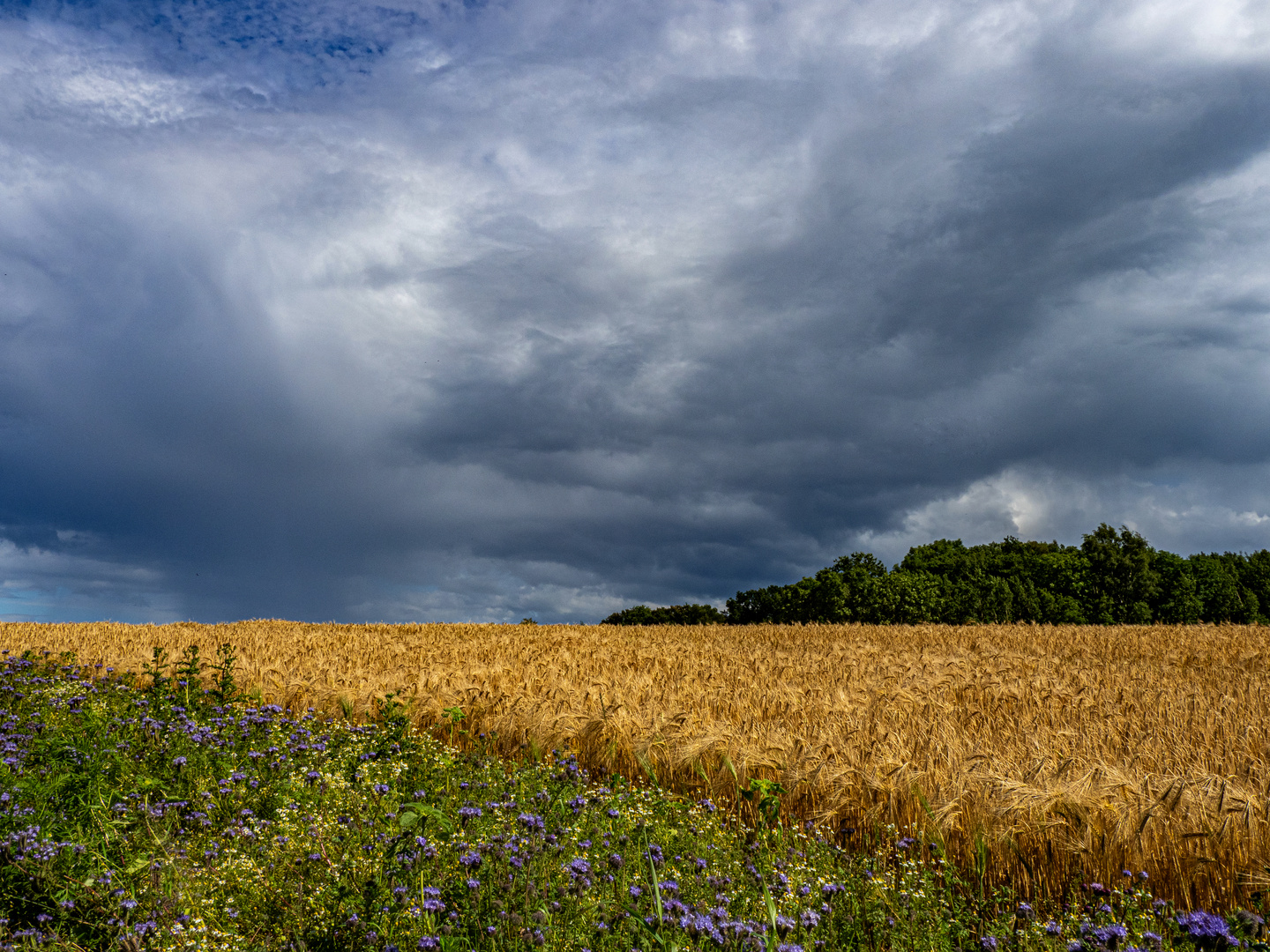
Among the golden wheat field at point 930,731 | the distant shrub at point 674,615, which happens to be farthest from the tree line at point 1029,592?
the golden wheat field at point 930,731

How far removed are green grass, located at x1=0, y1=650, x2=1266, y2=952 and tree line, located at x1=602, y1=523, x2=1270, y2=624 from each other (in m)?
39.7

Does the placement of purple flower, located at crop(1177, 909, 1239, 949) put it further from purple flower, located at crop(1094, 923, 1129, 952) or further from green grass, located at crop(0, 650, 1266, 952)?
purple flower, located at crop(1094, 923, 1129, 952)

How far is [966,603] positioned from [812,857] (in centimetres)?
4661

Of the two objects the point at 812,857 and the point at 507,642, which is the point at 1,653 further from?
the point at 812,857

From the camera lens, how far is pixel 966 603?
47.8 m

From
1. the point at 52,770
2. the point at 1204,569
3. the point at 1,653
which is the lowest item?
the point at 52,770

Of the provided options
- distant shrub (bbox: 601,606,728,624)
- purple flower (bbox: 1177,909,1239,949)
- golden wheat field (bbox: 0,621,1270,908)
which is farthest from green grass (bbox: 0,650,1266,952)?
distant shrub (bbox: 601,606,728,624)

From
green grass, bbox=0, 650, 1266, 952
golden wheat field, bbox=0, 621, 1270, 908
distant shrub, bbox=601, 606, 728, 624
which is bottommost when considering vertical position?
green grass, bbox=0, 650, 1266, 952

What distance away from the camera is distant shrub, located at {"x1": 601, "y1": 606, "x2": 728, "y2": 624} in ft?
174

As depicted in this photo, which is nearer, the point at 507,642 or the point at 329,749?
the point at 329,749

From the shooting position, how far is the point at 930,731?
7.69 metres

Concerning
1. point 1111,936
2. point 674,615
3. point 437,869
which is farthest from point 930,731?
point 674,615

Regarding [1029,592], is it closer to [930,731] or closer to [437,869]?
[930,731]

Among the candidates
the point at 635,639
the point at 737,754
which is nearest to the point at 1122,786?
the point at 737,754
